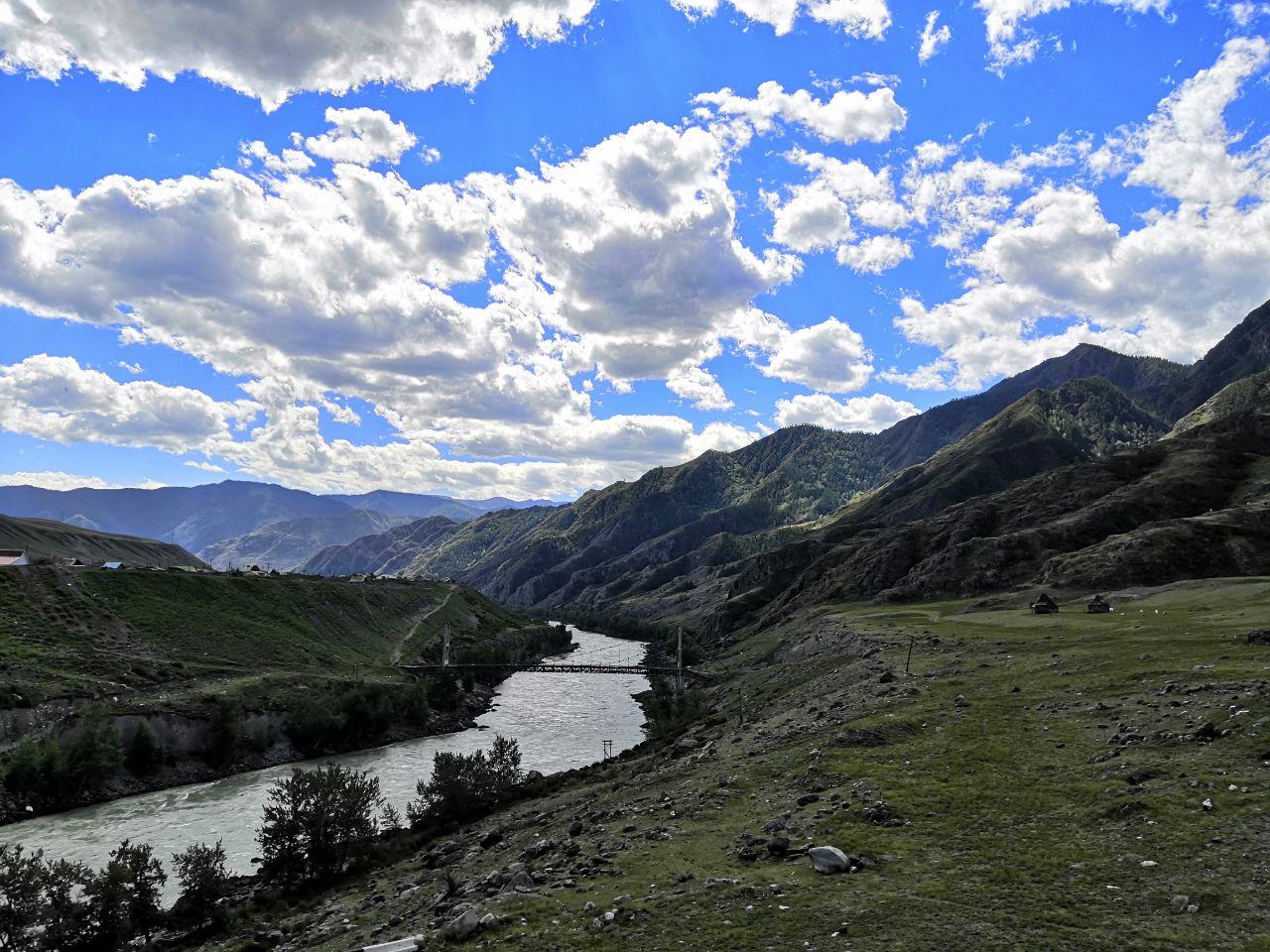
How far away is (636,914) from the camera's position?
24.2 metres

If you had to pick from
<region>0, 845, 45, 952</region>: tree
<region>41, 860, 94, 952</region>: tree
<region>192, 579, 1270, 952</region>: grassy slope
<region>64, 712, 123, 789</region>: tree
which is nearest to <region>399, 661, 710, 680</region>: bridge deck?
<region>64, 712, 123, 789</region>: tree

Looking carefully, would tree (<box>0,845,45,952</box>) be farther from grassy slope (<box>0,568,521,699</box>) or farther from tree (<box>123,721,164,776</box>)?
grassy slope (<box>0,568,521,699</box>)

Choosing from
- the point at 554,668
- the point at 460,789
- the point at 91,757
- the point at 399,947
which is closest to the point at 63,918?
the point at 399,947

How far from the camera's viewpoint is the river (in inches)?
2518

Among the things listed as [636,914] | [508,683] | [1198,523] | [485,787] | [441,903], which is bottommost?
[508,683]

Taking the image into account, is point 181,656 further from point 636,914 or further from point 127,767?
point 636,914

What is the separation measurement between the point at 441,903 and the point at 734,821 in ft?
47.3

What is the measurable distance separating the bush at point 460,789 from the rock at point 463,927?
122ft

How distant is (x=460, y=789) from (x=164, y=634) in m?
90.5

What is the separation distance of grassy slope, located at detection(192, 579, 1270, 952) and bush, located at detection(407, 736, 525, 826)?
4.35m

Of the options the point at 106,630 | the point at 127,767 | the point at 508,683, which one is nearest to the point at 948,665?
the point at 127,767

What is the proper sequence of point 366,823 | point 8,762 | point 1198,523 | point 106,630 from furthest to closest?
point 1198,523 < point 106,630 < point 8,762 < point 366,823

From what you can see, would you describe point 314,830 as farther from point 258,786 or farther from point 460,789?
point 258,786

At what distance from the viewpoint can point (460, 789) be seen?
61.7 meters
